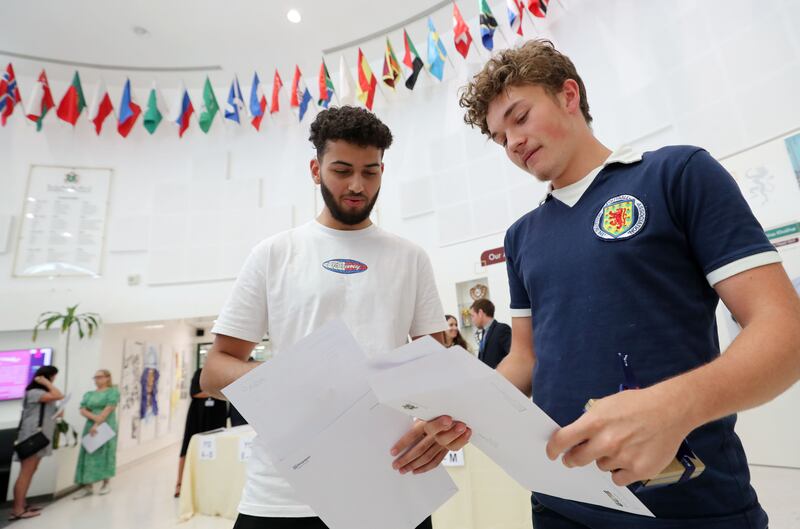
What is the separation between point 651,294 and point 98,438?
19.6ft

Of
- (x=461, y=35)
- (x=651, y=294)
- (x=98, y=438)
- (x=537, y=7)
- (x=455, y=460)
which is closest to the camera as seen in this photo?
(x=651, y=294)

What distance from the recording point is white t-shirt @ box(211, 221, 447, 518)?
Answer: 1.12 meters

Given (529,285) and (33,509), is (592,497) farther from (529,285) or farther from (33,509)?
(33,509)

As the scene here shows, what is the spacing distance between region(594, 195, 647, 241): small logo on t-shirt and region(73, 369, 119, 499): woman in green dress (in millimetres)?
5905

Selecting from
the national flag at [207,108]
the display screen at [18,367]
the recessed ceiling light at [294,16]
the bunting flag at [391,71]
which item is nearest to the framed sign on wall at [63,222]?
the display screen at [18,367]

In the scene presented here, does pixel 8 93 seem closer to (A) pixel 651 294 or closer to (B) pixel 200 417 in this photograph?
(B) pixel 200 417

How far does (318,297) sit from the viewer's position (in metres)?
1.15

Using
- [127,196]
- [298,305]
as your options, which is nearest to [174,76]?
[127,196]

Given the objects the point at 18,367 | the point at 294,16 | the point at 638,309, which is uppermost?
the point at 294,16

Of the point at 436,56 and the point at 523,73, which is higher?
the point at 436,56

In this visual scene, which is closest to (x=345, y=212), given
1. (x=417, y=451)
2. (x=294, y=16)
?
(x=417, y=451)

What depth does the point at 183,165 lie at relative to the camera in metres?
6.87

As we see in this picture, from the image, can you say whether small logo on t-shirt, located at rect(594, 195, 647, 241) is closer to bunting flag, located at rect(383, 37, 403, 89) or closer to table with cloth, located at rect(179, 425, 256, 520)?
table with cloth, located at rect(179, 425, 256, 520)

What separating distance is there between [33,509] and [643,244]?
608 centimetres
